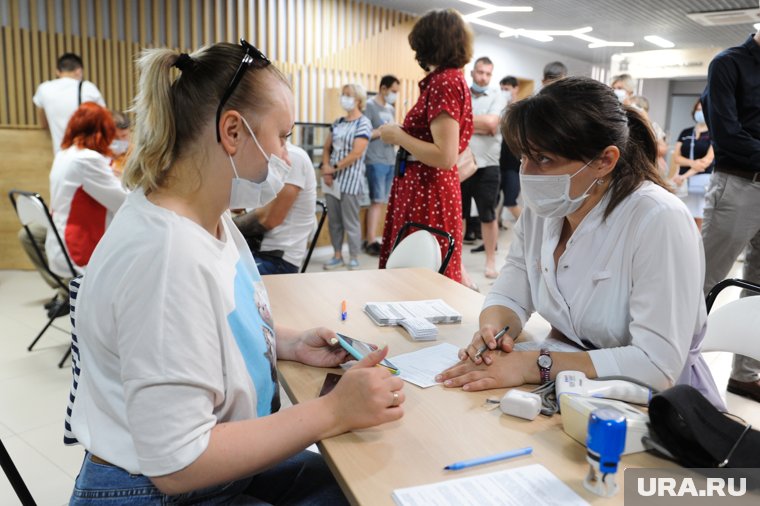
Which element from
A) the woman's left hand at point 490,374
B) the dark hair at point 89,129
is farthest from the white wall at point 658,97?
the woman's left hand at point 490,374

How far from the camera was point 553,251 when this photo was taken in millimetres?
1552

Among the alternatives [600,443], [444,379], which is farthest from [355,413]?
[600,443]

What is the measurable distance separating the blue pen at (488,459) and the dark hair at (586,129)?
0.68 m

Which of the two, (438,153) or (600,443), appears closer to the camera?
(600,443)

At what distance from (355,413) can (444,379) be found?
12.0 inches

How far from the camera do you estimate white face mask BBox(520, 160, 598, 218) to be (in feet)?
4.66

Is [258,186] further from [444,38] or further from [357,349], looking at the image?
[444,38]

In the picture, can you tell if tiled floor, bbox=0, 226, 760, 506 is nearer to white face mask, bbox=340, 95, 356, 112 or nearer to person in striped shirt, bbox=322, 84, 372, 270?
person in striped shirt, bbox=322, 84, 372, 270

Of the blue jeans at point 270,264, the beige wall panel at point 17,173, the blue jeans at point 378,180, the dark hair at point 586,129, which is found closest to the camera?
the dark hair at point 586,129

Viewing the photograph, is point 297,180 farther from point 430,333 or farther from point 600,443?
point 600,443

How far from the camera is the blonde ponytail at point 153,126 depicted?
1.02 meters

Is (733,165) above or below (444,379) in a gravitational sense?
above

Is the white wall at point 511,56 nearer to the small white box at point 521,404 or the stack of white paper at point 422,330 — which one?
the stack of white paper at point 422,330

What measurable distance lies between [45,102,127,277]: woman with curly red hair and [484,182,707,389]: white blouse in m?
2.47
